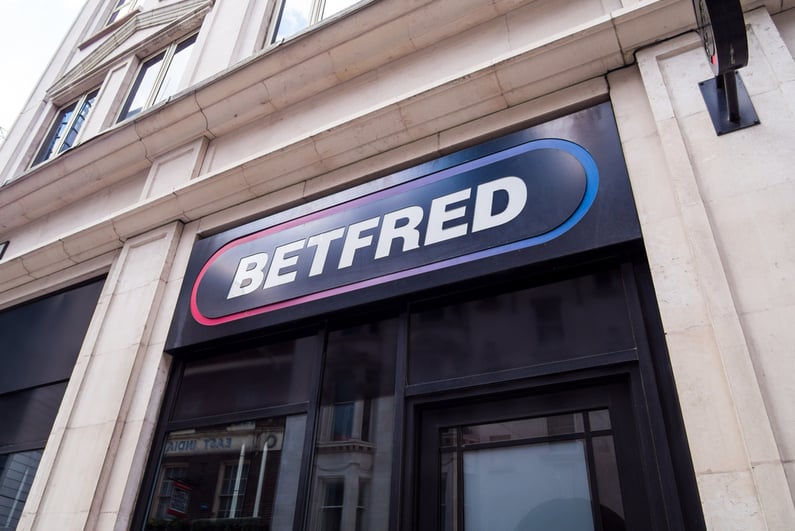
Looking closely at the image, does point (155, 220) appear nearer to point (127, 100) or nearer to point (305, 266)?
point (305, 266)

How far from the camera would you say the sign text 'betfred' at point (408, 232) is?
12.9 ft

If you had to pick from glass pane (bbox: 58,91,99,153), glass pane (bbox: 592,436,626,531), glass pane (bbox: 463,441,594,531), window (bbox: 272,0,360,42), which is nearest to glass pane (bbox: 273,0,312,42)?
window (bbox: 272,0,360,42)

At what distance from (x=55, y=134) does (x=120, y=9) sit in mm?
3829

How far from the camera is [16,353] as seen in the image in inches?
274

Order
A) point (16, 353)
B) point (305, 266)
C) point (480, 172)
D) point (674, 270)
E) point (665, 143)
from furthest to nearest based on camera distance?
point (16, 353) → point (305, 266) → point (480, 172) → point (665, 143) → point (674, 270)

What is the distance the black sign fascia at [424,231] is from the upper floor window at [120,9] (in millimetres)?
9178

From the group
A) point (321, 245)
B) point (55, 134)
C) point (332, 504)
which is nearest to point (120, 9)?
point (55, 134)

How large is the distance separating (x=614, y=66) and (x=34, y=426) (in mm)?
7175

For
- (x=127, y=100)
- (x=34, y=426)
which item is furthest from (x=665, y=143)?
(x=127, y=100)

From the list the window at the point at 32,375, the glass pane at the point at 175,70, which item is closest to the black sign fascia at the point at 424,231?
the window at the point at 32,375

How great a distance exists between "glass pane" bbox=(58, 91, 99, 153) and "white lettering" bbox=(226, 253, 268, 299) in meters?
6.60

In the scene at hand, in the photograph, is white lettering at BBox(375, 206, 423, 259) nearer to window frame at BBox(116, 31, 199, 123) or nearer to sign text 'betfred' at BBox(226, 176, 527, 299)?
sign text 'betfred' at BBox(226, 176, 527, 299)

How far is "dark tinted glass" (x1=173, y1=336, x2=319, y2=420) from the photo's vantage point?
457 cm

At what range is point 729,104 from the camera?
3.37m
